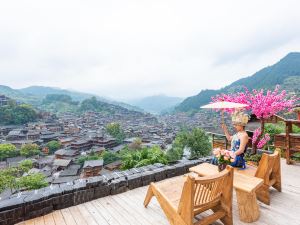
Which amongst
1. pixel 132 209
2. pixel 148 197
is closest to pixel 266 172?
pixel 148 197

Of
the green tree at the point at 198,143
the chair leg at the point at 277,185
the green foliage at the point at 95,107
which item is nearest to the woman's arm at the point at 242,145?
the chair leg at the point at 277,185

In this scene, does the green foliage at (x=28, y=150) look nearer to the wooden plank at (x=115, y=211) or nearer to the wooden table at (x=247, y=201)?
the wooden plank at (x=115, y=211)

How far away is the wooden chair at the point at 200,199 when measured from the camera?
7.01ft

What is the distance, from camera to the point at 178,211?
234 cm

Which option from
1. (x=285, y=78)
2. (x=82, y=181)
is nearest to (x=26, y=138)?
(x=82, y=181)

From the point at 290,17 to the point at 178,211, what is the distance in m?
11.1

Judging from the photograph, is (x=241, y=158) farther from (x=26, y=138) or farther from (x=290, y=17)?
(x=26, y=138)

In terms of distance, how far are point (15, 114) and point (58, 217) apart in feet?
228

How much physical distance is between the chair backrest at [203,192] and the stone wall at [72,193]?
213cm

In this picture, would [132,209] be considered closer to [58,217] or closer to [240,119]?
[58,217]

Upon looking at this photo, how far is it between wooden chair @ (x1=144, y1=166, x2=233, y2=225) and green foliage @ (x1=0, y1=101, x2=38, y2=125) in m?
69.8

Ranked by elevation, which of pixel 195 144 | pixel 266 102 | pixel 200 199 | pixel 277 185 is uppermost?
pixel 266 102

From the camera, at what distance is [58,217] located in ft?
10.6

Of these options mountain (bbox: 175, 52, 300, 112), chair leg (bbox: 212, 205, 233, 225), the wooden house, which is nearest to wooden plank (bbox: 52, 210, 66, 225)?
chair leg (bbox: 212, 205, 233, 225)
